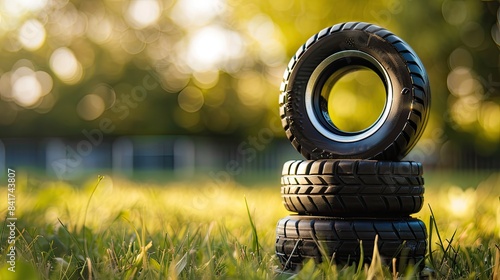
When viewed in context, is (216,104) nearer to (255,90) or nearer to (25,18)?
(255,90)

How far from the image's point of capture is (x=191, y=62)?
684 inches

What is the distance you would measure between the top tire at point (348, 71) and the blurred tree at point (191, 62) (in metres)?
7.39

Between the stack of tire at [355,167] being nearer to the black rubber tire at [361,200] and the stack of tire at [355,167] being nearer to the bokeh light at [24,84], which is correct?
the black rubber tire at [361,200]

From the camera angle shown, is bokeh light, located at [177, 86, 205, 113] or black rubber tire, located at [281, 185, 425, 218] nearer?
black rubber tire, located at [281, 185, 425, 218]

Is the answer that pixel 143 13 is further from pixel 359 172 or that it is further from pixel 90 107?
pixel 359 172

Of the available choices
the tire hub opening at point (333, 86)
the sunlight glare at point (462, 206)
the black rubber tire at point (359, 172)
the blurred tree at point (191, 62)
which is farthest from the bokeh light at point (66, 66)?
the black rubber tire at point (359, 172)

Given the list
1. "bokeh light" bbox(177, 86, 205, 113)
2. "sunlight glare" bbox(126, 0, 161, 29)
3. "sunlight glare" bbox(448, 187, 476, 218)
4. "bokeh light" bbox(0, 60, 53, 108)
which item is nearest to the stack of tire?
"sunlight glare" bbox(448, 187, 476, 218)

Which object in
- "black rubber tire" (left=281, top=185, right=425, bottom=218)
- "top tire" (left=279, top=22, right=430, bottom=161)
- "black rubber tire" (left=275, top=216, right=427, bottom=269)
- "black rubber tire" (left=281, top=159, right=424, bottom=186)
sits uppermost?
"top tire" (left=279, top=22, right=430, bottom=161)

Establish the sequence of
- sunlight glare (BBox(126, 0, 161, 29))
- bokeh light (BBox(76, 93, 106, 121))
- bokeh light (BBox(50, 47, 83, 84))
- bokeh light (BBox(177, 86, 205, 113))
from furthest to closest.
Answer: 1. bokeh light (BBox(177, 86, 205, 113))
2. bokeh light (BBox(76, 93, 106, 121))
3. bokeh light (BBox(50, 47, 83, 84))
4. sunlight glare (BBox(126, 0, 161, 29))

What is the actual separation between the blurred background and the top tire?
24.3 ft

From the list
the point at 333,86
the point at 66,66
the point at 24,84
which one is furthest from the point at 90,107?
the point at 333,86

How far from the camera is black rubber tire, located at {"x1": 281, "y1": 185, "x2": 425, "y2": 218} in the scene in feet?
6.63

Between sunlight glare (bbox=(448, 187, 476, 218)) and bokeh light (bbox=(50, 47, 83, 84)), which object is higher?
bokeh light (bbox=(50, 47, 83, 84))

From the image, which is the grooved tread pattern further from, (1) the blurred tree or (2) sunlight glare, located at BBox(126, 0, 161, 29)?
(2) sunlight glare, located at BBox(126, 0, 161, 29)
